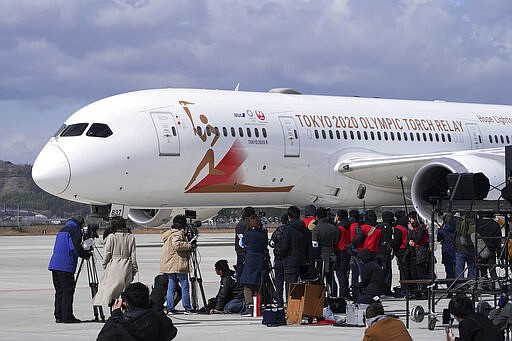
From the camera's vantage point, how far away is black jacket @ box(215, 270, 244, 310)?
16.2 meters

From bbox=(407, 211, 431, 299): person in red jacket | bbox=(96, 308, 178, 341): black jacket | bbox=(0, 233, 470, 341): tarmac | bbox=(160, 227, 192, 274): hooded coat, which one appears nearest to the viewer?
bbox=(96, 308, 178, 341): black jacket

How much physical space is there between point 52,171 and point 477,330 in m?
18.1

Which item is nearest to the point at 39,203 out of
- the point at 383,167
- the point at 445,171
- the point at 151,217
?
the point at 151,217

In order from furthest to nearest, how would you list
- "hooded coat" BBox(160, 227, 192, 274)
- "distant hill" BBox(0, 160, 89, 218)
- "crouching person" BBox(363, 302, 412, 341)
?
"distant hill" BBox(0, 160, 89, 218) → "hooded coat" BBox(160, 227, 192, 274) → "crouching person" BBox(363, 302, 412, 341)

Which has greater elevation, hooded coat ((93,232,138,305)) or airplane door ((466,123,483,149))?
airplane door ((466,123,483,149))

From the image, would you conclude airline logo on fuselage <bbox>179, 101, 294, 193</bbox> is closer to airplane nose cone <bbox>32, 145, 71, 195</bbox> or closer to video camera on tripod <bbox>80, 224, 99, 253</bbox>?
airplane nose cone <bbox>32, 145, 71, 195</bbox>

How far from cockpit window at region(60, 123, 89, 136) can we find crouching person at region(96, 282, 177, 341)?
60.5 ft

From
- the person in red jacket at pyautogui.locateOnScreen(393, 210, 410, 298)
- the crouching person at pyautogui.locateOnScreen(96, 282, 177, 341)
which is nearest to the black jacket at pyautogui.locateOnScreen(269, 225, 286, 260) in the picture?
the person in red jacket at pyautogui.locateOnScreen(393, 210, 410, 298)

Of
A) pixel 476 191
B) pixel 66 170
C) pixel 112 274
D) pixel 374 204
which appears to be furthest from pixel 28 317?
pixel 374 204

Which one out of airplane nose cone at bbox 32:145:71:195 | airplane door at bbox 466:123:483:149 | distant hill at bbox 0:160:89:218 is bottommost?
airplane nose cone at bbox 32:145:71:195

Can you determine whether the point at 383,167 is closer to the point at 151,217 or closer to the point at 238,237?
the point at 151,217

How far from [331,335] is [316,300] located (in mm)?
1537

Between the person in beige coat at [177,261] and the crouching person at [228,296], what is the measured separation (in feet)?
1.32

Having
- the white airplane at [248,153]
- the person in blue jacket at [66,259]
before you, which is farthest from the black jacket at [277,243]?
the white airplane at [248,153]
